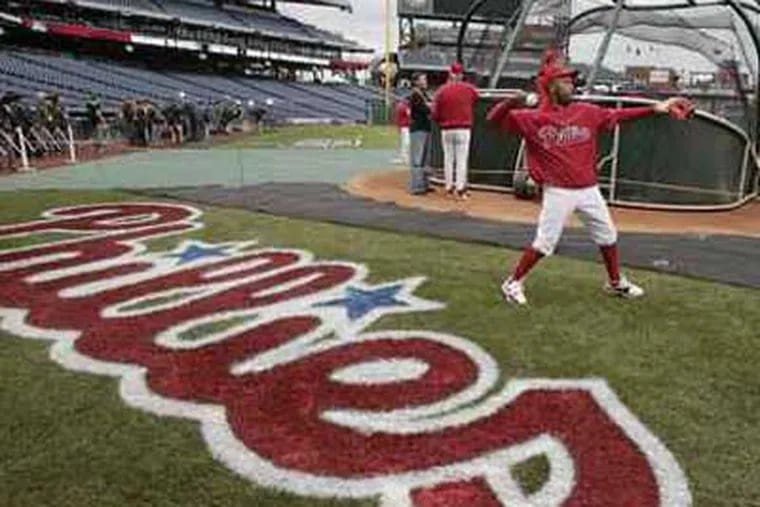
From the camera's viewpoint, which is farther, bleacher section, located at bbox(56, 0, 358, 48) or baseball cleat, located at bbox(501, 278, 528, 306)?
bleacher section, located at bbox(56, 0, 358, 48)

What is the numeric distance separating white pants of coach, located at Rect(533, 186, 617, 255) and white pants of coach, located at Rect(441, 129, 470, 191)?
5677mm

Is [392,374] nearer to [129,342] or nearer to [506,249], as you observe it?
[129,342]

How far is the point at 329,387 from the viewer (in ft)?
15.6

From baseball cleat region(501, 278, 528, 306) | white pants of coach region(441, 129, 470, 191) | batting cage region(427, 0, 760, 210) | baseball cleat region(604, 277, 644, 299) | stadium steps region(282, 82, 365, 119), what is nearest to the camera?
baseball cleat region(501, 278, 528, 306)

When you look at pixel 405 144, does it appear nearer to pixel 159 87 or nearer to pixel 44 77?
pixel 44 77

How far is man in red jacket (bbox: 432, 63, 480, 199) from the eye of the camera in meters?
11.9

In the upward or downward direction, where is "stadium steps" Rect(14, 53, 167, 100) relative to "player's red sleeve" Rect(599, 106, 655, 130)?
upward

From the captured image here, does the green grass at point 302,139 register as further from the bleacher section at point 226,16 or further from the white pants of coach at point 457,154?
the white pants of coach at point 457,154

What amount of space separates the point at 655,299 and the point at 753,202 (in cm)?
691

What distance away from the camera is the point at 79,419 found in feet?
14.1

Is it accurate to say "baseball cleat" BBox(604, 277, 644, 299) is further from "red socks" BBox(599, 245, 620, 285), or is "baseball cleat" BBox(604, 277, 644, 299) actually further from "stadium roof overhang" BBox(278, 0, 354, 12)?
"stadium roof overhang" BBox(278, 0, 354, 12)

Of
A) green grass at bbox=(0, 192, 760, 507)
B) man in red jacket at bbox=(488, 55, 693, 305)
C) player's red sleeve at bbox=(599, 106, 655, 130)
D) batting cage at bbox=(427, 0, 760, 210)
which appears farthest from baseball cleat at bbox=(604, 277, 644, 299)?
batting cage at bbox=(427, 0, 760, 210)

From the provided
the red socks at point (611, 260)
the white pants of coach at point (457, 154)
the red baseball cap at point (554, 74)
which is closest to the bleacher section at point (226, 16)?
the white pants of coach at point (457, 154)

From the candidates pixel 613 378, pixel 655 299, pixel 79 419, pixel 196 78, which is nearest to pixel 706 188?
pixel 655 299
